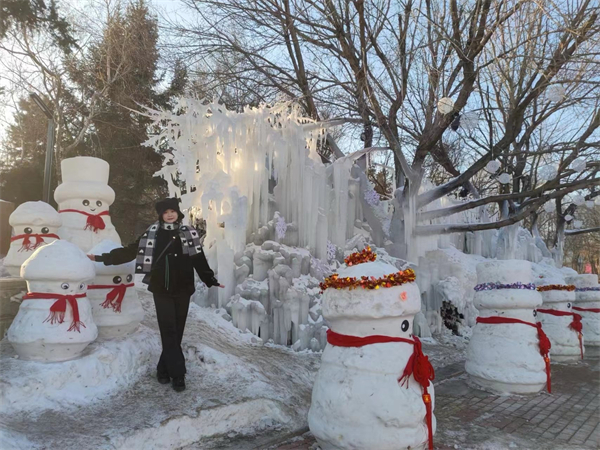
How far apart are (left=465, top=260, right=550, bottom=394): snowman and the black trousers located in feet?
11.6

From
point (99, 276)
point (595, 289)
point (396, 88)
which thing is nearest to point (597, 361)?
point (595, 289)

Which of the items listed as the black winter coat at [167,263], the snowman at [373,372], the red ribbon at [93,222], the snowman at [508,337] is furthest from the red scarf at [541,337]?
the red ribbon at [93,222]

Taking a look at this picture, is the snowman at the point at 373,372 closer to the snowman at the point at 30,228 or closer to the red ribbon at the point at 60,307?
the red ribbon at the point at 60,307

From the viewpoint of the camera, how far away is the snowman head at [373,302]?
316cm

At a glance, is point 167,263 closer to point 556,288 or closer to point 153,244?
point 153,244

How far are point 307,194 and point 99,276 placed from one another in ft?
12.4

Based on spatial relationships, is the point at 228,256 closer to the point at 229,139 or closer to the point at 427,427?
the point at 229,139

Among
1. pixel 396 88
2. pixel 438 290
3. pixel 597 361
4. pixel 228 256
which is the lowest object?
pixel 597 361

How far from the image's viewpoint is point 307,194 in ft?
23.7

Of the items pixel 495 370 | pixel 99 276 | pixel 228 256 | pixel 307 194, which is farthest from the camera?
pixel 307 194

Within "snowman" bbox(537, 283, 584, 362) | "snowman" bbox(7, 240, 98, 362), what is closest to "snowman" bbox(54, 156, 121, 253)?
"snowman" bbox(7, 240, 98, 362)

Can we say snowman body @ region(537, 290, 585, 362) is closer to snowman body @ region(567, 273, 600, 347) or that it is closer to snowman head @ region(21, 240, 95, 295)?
snowman body @ region(567, 273, 600, 347)

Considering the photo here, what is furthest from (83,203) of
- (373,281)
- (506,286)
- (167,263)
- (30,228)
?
(506,286)

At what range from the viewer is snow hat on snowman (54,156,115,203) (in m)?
6.08
